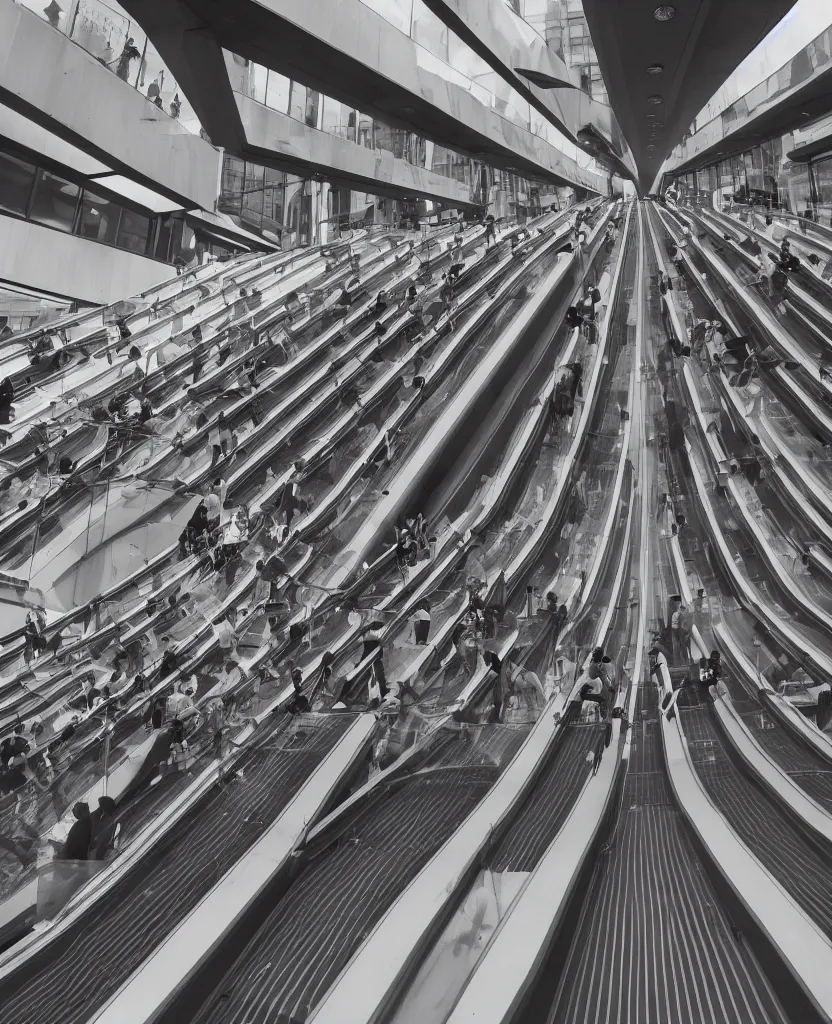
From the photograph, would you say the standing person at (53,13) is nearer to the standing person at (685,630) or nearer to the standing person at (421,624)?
the standing person at (421,624)

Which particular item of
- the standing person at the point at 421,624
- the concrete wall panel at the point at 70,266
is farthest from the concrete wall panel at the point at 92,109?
the standing person at the point at 421,624

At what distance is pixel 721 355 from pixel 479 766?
34.2 ft

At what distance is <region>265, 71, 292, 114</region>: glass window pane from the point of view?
20469 mm

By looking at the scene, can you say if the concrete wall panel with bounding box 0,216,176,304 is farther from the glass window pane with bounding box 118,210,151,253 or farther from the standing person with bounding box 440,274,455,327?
the standing person with bounding box 440,274,455,327

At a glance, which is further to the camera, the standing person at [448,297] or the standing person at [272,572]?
the standing person at [448,297]

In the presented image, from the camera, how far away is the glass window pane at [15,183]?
15673mm

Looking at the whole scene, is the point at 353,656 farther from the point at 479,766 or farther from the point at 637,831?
the point at 637,831

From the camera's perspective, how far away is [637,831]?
6184mm

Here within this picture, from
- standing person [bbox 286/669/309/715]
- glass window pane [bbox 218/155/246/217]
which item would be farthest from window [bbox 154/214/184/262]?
standing person [bbox 286/669/309/715]

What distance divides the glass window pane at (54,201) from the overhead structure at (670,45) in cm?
1013

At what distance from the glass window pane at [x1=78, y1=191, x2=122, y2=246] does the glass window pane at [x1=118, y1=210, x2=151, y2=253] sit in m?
0.20

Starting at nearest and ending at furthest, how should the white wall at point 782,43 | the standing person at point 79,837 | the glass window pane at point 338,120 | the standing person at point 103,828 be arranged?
the standing person at point 79,837, the standing person at point 103,828, the white wall at point 782,43, the glass window pane at point 338,120

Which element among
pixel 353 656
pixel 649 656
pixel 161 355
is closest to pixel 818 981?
pixel 353 656

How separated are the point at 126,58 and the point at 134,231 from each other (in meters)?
3.84
